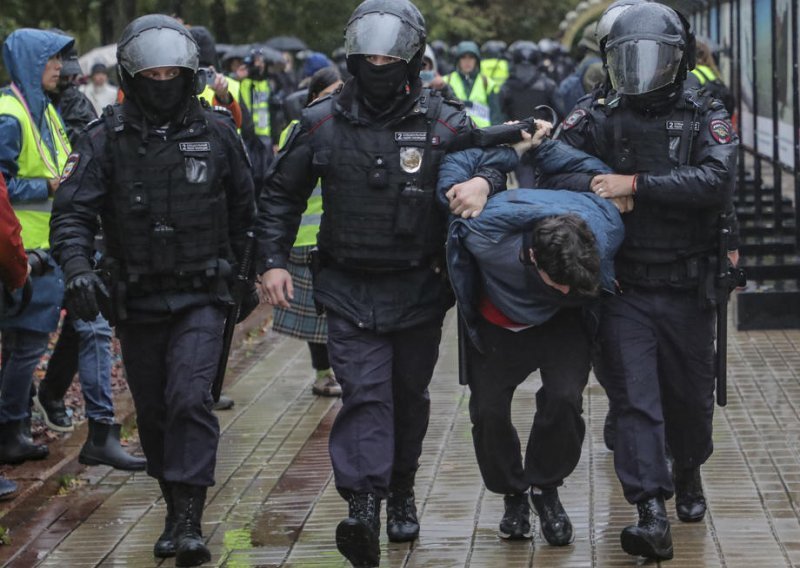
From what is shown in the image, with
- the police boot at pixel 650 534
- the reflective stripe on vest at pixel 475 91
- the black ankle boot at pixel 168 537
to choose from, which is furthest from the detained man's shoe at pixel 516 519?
the reflective stripe on vest at pixel 475 91

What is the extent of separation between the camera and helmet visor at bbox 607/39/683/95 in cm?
587

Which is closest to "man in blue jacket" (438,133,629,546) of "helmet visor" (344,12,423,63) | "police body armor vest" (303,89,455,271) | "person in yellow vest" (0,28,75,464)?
"police body armor vest" (303,89,455,271)

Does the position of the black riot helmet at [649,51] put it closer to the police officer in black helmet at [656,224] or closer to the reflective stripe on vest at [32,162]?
the police officer in black helmet at [656,224]

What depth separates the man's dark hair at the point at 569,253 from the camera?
5.34 meters

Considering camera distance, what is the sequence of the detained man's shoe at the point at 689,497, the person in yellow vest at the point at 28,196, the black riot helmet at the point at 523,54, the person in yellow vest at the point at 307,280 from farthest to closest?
the black riot helmet at the point at 523,54, the person in yellow vest at the point at 307,280, the person in yellow vest at the point at 28,196, the detained man's shoe at the point at 689,497

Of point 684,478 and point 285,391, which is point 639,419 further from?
point 285,391

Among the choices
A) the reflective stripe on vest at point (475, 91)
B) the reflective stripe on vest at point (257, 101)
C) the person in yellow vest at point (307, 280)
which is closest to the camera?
the person in yellow vest at point (307, 280)

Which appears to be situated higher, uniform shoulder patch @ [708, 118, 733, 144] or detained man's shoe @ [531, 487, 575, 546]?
uniform shoulder patch @ [708, 118, 733, 144]

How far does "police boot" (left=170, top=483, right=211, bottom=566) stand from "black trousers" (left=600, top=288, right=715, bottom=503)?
5.08 ft

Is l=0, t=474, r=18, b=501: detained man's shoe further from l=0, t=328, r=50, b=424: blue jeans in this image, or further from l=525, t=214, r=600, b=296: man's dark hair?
l=525, t=214, r=600, b=296: man's dark hair

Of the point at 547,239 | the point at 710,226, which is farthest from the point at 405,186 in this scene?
the point at 710,226

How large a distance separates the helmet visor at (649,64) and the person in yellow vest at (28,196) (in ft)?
9.37

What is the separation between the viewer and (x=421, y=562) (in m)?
5.81

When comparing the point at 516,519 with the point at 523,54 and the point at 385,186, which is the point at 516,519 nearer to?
the point at 385,186
